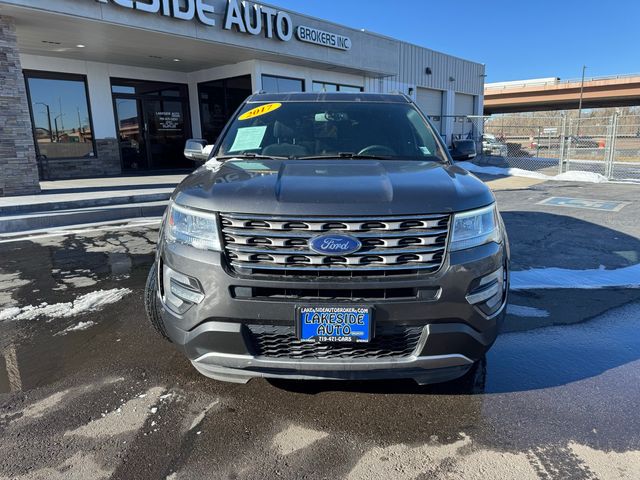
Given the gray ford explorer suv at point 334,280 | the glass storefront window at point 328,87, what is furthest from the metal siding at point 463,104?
the gray ford explorer suv at point 334,280

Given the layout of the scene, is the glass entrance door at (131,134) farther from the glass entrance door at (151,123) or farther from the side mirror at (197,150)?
the side mirror at (197,150)

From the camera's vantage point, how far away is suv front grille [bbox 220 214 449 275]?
2.20 meters

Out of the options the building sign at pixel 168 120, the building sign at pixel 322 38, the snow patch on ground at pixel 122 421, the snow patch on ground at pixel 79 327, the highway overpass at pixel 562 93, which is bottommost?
the snow patch on ground at pixel 122 421

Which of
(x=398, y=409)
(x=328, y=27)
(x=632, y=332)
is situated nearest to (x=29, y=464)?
(x=398, y=409)

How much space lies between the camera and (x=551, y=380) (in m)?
2.83

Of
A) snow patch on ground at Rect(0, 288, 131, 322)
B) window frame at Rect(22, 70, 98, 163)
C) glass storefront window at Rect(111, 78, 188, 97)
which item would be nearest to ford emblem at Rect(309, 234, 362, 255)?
snow patch on ground at Rect(0, 288, 131, 322)

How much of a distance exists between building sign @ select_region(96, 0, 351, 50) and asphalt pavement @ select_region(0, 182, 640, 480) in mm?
8495

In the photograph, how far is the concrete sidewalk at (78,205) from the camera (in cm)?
780

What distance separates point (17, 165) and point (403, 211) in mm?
9868

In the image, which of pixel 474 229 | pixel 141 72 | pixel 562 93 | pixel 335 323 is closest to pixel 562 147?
pixel 141 72

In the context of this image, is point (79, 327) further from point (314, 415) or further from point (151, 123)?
point (151, 123)

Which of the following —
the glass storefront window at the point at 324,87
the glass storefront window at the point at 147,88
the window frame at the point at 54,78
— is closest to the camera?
the window frame at the point at 54,78

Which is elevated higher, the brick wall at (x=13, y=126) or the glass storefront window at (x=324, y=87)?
the glass storefront window at (x=324, y=87)

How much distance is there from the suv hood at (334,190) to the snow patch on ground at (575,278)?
2330 millimetres
